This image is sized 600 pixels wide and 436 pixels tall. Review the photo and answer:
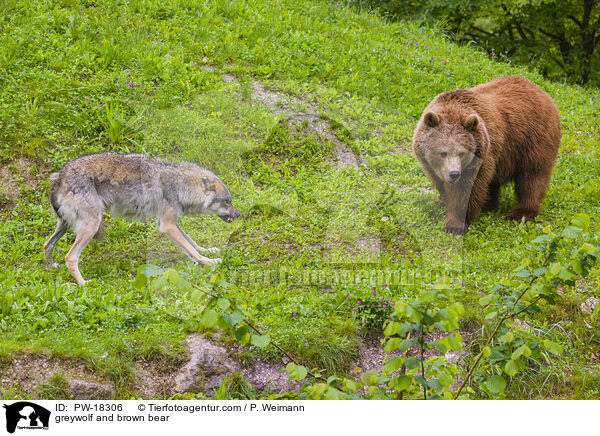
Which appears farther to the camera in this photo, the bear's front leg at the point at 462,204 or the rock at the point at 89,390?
the bear's front leg at the point at 462,204

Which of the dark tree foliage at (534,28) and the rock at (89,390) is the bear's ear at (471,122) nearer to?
the rock at (89,390)

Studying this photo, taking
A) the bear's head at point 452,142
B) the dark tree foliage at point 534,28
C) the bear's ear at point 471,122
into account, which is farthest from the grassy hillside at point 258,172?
the dark tree foliage at point 534,28

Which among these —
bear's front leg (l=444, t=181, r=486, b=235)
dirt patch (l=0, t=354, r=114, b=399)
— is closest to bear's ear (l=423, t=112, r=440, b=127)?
bear's front leg (l=444, t=181, r=486, b=235)

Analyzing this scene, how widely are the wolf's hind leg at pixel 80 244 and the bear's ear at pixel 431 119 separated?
166 inches

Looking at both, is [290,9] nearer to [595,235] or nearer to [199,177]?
[199,177]

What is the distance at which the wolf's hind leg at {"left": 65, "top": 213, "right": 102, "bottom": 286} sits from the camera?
6.09 metres

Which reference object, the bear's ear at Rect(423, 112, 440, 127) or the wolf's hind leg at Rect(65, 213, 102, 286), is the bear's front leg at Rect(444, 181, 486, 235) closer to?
the bear's ear at Rect(423, 112, 440, 127)

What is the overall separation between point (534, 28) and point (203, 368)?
16494mm

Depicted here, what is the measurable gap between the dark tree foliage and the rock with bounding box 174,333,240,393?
12.9 metres

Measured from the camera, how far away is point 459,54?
526 inches

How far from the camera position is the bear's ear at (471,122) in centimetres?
714

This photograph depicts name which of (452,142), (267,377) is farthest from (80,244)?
(452,142)
